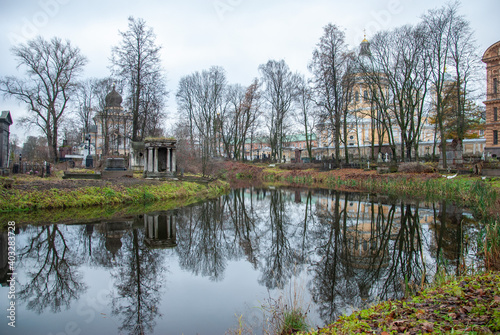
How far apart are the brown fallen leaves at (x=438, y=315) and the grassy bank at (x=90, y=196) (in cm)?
1179

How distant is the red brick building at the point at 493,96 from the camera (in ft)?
103

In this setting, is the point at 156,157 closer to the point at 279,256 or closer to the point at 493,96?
the point at 279,256

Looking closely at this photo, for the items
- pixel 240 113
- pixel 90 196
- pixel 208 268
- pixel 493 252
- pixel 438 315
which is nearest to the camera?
pixel 438 315

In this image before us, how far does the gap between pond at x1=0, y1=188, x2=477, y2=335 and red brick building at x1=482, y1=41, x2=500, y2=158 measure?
→ 27036 mm

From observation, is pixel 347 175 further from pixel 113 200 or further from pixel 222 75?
pixel 222 75

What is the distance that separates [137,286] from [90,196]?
9.05 meters

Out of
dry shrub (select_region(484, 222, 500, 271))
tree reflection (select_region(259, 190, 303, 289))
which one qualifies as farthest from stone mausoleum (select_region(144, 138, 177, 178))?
dry shrub (select_region(484, 222, 500, 271))

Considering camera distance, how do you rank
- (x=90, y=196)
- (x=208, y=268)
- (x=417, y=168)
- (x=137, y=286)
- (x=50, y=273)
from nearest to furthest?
(x=137, y=286), (x=50, y=273), (x=208, y=268), (x=90, y=196), (x=417, y=168)

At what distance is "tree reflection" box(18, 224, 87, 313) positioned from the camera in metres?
4.84

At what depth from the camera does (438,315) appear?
11.4 feet

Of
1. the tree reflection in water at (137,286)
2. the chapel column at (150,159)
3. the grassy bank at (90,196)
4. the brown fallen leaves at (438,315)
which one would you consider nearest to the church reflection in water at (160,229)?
the tree reflection in water at (137,286)

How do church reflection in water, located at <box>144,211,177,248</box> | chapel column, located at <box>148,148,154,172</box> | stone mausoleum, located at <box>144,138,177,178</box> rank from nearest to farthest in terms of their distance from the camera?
church reflection in water, located at <box>144,211,177,248</box>, stone mausoleum, located at <box>144,138,177,178</box>, chapel column, located at <box>148,148,154,172</box>

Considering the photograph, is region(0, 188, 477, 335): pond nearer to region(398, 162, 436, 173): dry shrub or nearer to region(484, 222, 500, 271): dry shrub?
region(484, 222, 500, 271): dry shrub

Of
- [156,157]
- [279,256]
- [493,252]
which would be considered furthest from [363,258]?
[156,157]
